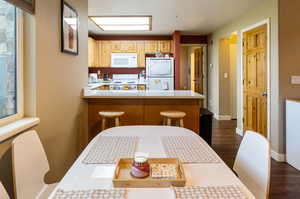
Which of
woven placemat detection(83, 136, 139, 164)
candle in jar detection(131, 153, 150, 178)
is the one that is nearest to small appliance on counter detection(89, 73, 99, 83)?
woven placemat detection(83, 136, 139, 164)

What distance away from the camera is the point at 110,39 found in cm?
765

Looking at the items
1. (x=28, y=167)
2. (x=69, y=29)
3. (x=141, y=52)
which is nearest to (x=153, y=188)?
(x=28, y=167)

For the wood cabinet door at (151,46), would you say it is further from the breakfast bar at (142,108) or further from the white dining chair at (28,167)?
the white dining chair at (28,167)

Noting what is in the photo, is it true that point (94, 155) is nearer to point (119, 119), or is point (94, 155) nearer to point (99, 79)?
point (119, 119)

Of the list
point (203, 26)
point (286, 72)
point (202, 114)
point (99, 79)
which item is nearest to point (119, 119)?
point (202, 114)

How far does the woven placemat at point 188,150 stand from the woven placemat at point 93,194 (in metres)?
0.48

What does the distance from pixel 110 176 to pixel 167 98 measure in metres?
2.48

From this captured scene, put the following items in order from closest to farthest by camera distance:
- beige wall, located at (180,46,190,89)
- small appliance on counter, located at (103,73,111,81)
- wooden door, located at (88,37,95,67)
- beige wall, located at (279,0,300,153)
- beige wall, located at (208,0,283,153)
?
beige wall, located at (279,0,300,153)
beige wall, located at (208,0,283,153)
wooden door, located at (88,37,95,67)
small appliance on counter, located at (103,73,111,81)
beige wall, located at (180,46,190,89)

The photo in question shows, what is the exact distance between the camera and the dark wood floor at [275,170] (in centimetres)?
268

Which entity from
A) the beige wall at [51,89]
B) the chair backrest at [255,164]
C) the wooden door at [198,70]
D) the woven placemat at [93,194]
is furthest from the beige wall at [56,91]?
the wooden door at [198,70]

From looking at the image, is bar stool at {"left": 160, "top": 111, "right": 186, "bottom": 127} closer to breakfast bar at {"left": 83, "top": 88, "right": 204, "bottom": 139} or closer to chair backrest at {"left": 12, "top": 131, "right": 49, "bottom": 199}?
breakfast bar at {"left": 83, "top": 88, "right": 204, "bottom": 139}

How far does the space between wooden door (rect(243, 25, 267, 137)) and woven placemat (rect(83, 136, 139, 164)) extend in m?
3.03

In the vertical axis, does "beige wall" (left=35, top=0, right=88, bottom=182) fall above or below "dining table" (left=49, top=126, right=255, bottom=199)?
above

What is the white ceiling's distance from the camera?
4297 mm
